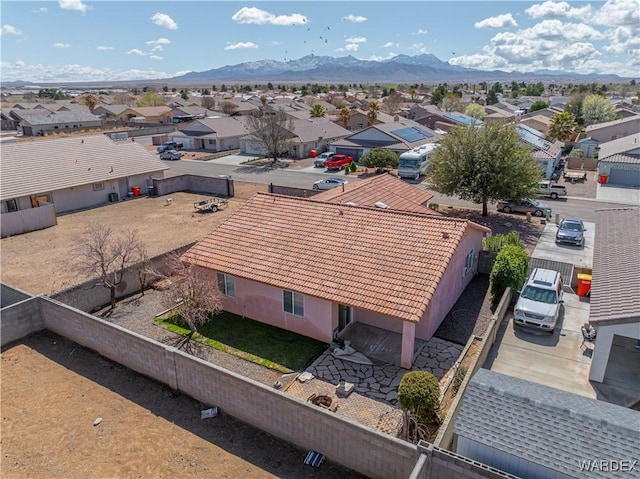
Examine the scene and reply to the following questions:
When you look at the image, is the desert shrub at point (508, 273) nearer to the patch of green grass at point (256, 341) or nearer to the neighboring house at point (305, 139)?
the patch of green grass at point (256, 341)

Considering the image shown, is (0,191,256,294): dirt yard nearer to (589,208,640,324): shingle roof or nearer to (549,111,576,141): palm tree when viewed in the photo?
(589,208,640,324): shingle roof

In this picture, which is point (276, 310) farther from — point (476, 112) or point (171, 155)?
point (476, 112)

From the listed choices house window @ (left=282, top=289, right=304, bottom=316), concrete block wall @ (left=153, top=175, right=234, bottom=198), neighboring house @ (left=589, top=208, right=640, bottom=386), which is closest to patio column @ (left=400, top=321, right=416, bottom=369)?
house window @ (left=282, top=289, right=304, bottom=316)

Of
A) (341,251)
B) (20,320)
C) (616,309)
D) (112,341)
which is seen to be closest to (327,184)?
(341,251)

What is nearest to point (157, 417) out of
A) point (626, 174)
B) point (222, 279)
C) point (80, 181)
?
point (222, 279)

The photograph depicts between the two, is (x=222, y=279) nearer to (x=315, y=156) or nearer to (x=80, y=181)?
(x=80, y=181)

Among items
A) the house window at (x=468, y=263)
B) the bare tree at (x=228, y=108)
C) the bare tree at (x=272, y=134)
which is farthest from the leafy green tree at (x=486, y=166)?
the bare tree at (x=228, y=108)

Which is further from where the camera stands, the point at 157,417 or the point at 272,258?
the point at 272,258
